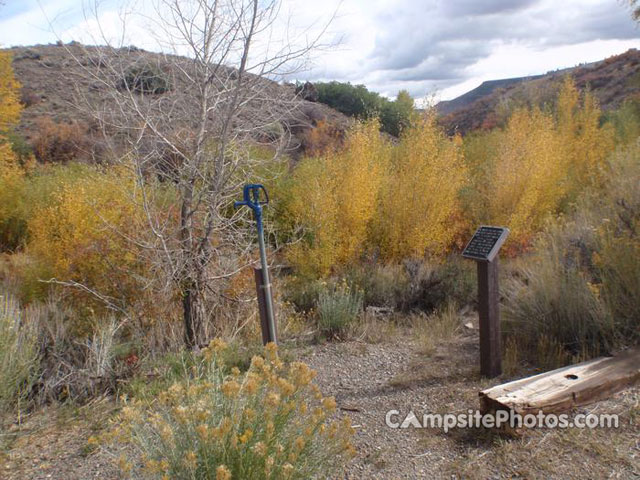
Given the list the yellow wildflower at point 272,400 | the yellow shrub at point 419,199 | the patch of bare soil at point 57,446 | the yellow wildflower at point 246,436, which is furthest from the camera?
the yellow shrub at point 419,199

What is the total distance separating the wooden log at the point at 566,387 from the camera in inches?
125

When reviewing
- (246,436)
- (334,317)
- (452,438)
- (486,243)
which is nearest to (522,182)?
(334,317)

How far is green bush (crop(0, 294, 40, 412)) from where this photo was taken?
11.6 ft

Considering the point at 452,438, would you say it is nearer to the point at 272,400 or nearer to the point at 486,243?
the point at 486,243

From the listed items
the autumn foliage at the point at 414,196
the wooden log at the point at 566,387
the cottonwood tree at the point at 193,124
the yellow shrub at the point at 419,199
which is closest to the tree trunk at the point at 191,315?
the cottonwood tree at the point at 193,124

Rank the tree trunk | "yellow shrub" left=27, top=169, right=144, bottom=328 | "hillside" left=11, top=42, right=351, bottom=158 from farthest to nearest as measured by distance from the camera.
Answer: "yellow shrub" left=27, top=169, right=144, bottom=328, the tree trunk, "hillside" left=11, top=42, right=351, bottom=158

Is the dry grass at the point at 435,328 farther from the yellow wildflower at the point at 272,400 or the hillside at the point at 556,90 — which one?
the hillside at the point at 556,90

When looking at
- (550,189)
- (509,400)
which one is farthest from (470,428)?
(550,189)

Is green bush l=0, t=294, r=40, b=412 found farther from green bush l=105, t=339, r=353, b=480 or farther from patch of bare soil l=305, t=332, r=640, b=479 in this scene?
patch of bare soil l=305, t=332, r=640, b=479

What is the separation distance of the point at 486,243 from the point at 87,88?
165 inches

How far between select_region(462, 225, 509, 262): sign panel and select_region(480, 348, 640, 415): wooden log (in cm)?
88

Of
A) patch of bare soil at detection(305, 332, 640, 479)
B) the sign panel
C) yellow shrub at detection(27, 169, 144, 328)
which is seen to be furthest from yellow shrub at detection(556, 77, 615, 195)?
yellow shrub at detection(27, 169, 144, 328)

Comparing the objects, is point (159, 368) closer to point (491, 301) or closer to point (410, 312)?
point (491, 301)

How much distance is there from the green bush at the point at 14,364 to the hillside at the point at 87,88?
1822 millimetres
